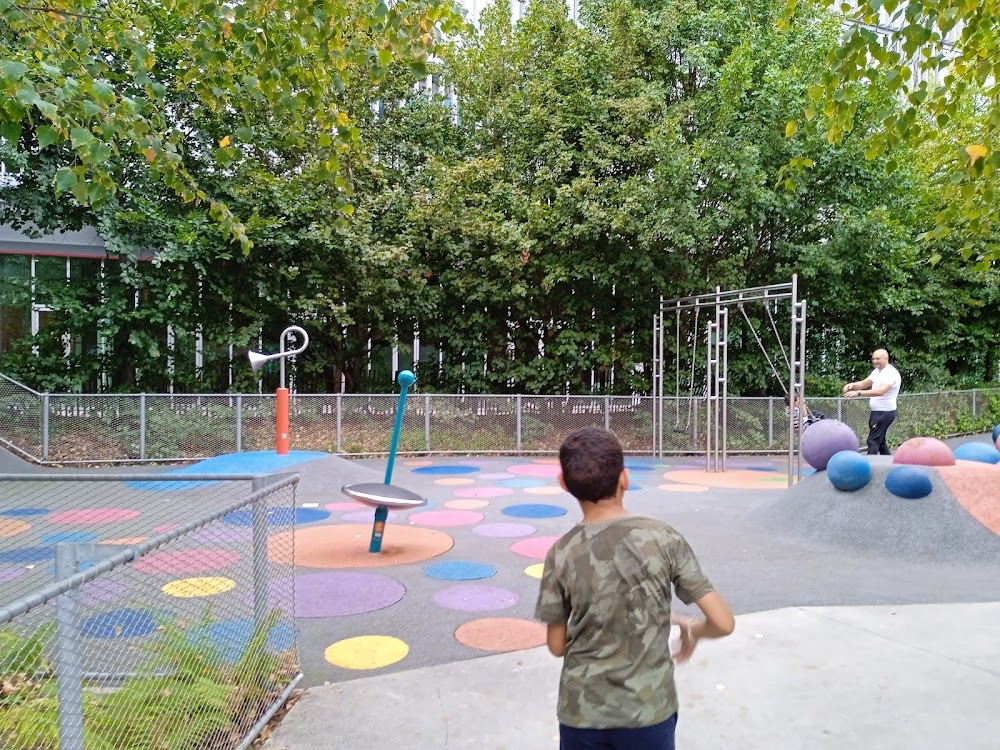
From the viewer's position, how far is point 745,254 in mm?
16469

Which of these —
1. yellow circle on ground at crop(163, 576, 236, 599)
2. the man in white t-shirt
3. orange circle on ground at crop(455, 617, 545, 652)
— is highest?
the man in white t-shirt

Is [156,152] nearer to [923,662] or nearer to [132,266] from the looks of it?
[923,662]

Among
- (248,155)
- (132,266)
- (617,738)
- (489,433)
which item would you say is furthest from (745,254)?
(617,738)

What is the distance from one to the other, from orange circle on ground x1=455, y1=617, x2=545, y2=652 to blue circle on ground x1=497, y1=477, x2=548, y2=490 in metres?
5.85

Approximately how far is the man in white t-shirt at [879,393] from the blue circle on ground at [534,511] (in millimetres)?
4382

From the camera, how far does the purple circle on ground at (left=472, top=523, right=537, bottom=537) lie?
7984 millimetres

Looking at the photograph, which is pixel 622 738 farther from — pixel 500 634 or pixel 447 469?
pixel 447 469

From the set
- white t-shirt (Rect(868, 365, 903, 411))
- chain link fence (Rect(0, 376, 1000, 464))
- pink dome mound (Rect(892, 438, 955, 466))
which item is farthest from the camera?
chain link fence (Rect(0, 376, 1000, 464))

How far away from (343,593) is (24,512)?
519 centimetres

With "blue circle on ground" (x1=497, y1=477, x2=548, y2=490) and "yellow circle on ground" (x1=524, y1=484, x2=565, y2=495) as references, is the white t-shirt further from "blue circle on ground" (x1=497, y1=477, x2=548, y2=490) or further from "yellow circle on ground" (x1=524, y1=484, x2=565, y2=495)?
"blue circle on ground" (x1=497, y1=477, x2=548, y2=490)

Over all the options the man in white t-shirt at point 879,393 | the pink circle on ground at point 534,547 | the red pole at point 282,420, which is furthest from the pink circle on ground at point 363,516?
the man in white t-shirt at point 879,393

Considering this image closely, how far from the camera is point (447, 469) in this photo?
515 inches

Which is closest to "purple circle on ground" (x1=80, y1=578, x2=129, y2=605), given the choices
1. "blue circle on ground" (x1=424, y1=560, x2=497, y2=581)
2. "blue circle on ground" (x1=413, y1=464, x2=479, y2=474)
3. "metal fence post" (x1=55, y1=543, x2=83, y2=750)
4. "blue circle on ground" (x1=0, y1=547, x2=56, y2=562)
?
"blue circle on ground" (x1=0, y1=547, x2=56, y2=562)

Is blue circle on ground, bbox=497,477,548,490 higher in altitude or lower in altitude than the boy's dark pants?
lower
